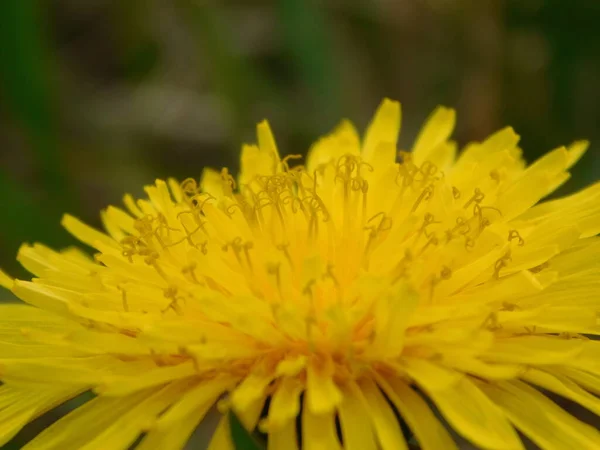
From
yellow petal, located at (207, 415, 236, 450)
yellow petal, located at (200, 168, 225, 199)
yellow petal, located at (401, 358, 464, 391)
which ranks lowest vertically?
yellow petal, located at (207, 415, 236, 450)

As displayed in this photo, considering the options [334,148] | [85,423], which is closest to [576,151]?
[334,148]

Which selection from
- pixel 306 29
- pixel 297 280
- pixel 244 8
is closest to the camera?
pixel 297 280

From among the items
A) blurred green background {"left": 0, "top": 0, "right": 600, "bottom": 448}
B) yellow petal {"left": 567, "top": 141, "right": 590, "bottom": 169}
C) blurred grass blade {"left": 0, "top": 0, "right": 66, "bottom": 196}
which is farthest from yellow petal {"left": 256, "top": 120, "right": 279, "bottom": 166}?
blurred grass blade {"left": 0, "top": 0, "right": 66, "bottom": 196}

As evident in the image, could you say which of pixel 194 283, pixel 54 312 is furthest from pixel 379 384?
pixel 54 312

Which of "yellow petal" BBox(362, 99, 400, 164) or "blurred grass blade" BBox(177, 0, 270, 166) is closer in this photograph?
"yellow petal" BBox(362, 99, 400, 164)

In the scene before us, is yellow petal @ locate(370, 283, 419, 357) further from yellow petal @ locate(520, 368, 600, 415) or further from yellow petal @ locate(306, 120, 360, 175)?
yellow petal @ locate(306, 120, 360, 175)

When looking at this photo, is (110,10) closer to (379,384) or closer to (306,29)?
(306,29)

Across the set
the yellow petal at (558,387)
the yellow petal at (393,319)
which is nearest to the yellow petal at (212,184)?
the yellow petal at (393,319)
